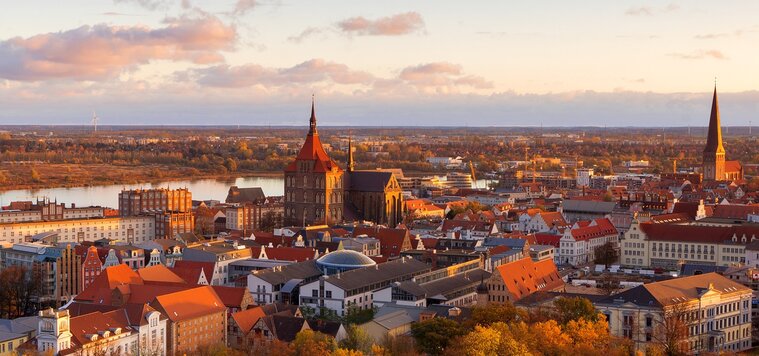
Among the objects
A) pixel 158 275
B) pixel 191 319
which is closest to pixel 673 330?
pixel 191 319

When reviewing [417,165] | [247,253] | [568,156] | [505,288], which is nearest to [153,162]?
[417,165]

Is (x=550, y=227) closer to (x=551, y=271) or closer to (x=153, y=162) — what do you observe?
(x=551, y=271)

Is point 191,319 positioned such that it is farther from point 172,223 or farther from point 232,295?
point 172,223

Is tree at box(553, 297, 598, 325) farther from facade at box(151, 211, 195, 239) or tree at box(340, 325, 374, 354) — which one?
facade at box(151, 211, 195, 239)

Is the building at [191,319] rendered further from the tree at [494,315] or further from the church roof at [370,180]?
the church roof at [370,180]

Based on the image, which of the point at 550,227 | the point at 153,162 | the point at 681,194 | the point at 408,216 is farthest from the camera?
the point at 153,162

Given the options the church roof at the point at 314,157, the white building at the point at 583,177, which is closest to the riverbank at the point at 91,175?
the white building at the point at 583,177

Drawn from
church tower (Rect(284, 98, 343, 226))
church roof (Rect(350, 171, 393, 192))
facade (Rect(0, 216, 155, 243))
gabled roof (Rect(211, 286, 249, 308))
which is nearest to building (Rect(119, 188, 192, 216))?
facade (Rect(0, 216, 155, 243))
